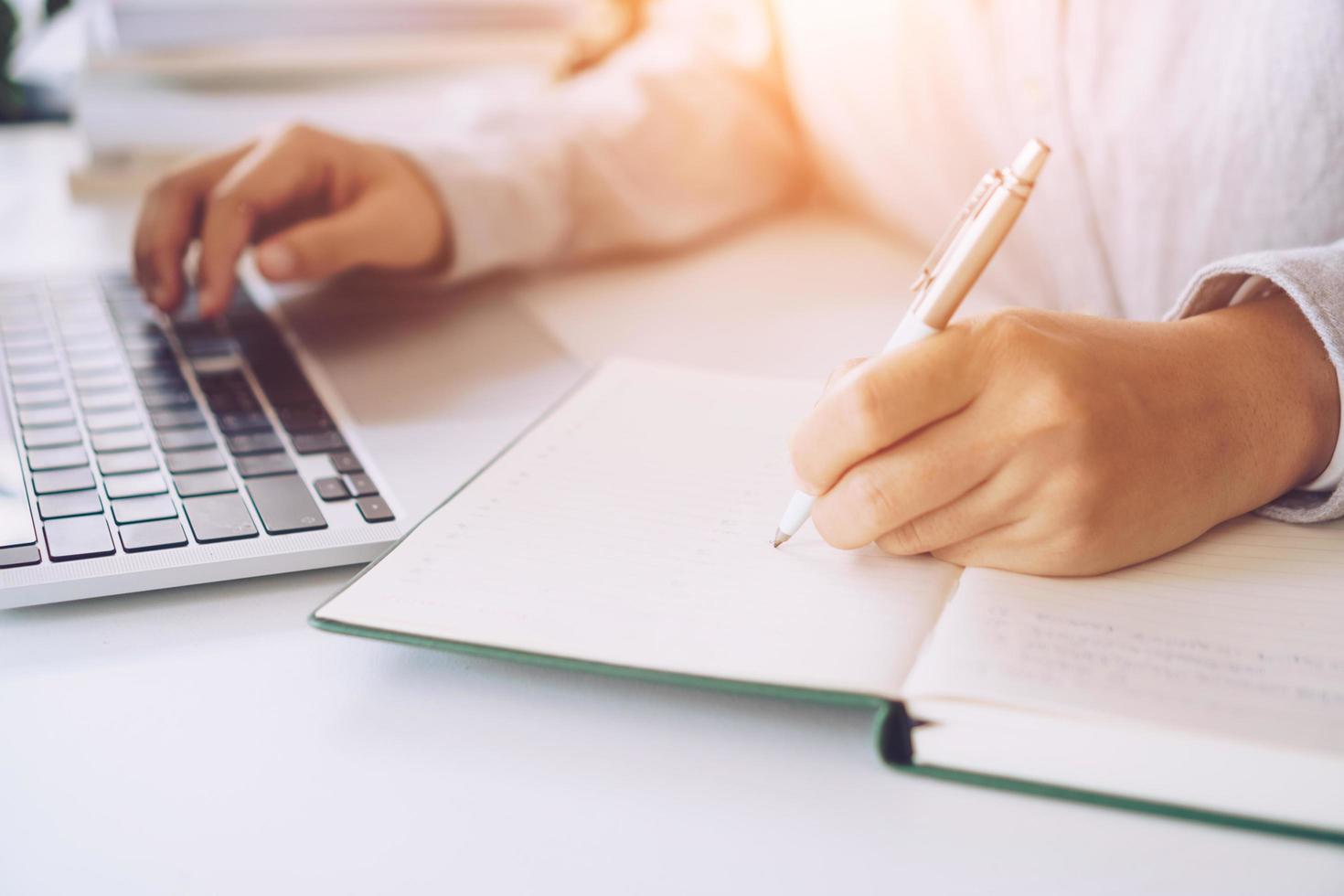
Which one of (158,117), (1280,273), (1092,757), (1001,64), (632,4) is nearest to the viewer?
(1092,757)

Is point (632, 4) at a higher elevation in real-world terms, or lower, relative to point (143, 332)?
higher

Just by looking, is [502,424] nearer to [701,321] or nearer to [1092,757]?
[701,321]

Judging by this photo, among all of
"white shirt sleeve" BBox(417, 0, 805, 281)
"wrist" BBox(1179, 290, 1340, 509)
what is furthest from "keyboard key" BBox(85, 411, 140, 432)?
"wrist" BBox(1179, 290, 1340, 509)

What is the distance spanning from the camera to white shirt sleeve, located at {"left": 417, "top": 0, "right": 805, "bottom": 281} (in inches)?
29.4

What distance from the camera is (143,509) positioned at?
1.35 ft

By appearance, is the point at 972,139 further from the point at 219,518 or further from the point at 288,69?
the point at 288,69

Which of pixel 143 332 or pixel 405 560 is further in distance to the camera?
pixel 143 332

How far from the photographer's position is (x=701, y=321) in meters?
0.68

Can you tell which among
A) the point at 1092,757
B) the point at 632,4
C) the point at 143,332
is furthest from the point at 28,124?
the point at 1092,757

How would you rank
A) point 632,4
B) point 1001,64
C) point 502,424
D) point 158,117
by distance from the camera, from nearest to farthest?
point 502,424
point 1001,64
point 158,117
point 632,4

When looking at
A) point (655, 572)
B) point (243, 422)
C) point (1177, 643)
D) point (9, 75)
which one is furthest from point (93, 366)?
point (9, 75)

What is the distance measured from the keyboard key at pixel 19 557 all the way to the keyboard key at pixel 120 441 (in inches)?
3.4

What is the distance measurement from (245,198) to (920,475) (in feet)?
1.58

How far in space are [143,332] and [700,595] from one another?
1.42 ft
